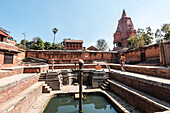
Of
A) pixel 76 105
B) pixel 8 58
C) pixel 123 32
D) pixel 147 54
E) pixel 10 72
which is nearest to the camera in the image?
pixel 76 105

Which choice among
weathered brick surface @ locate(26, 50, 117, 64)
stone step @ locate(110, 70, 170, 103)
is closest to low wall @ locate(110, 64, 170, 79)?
stone step @ locate(110, 70, 170, 103)

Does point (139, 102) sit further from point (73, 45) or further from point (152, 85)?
point (73, 45)

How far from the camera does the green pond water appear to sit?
468 cm

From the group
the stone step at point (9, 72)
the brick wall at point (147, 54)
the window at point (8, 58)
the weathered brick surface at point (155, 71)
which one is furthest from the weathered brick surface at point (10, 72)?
the brick wall at point (147, 54)

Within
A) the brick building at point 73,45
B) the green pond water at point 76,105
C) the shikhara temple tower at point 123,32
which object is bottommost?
the green pond water at point 76,105

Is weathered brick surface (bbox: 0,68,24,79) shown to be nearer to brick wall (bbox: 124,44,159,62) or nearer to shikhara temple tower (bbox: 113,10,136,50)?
brick wall (bbox: 124,44,159,62)

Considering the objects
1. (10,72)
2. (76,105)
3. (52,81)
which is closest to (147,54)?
(76,105)

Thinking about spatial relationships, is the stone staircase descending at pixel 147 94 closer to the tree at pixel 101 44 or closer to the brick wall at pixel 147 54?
the brick wall at pixel 147 54

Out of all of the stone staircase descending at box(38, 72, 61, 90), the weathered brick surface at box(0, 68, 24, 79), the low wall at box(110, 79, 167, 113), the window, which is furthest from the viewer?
the window

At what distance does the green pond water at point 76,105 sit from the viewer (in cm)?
468

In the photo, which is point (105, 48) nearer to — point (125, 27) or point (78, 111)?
point (125, 27)

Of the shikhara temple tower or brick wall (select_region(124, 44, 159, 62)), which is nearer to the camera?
brick wall (select_region(124, 44, 159, 62))

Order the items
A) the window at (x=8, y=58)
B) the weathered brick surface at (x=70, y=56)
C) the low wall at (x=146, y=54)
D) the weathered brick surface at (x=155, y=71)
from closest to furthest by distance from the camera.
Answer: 1. the weathered brick surface at (x=155, y=71)
2. the window at (x=8, y=58)
3. the low wall at (x=146, y=54)
4. the weathered brick surface at (x=70, y=56)

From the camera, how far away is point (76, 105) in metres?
5.25
